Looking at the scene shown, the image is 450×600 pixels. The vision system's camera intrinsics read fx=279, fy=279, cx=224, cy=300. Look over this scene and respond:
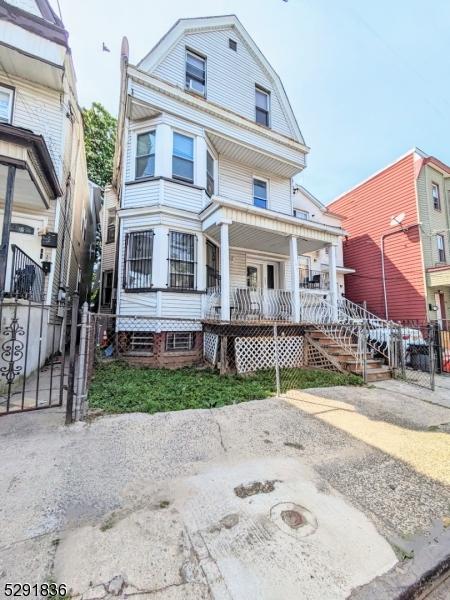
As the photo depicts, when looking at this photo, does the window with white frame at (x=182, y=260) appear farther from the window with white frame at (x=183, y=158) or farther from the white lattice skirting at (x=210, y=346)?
the window with white frame at (x=183, y=158)

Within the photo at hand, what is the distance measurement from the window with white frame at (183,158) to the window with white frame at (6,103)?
14.7 ft

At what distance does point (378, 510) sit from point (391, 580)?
69 cm

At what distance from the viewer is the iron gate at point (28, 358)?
3.88 m

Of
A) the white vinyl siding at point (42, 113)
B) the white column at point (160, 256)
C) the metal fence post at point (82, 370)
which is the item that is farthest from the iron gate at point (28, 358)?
the white vinyl siding at point (42, 113)

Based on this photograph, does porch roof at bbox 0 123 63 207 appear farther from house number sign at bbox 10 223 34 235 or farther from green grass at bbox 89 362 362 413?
green grass at bbox 89 362 362 413

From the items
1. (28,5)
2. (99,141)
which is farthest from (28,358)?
(99,141)

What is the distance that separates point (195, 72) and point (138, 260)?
720cm

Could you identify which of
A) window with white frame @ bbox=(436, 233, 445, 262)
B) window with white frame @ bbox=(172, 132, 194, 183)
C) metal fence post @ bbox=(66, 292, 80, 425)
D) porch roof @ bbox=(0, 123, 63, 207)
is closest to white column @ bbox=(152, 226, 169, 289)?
window with white frame @ bbox=(172, 132, 194, 183)

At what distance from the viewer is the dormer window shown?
32.1 ft

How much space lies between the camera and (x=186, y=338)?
870 centimetres

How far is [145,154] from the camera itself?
9.07 metres

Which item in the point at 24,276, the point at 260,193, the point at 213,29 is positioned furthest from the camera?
the point at 260,193

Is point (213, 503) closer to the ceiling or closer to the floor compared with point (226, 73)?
closer to the floor

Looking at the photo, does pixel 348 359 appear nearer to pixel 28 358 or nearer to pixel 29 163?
pixel 28 358
